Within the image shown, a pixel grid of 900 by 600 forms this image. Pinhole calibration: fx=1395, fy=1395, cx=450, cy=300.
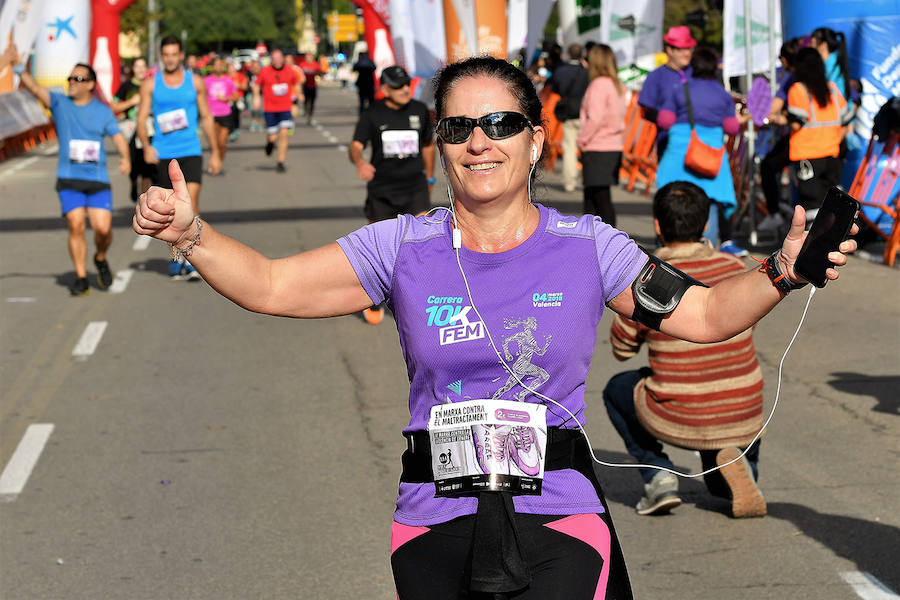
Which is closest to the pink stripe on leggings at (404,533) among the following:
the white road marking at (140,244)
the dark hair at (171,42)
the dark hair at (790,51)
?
the dark hair at (171,42)

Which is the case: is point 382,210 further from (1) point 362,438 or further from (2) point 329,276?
(2) point 329,276

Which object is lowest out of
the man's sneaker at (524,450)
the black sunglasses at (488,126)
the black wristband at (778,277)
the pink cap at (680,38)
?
the pink cap at (680,38)

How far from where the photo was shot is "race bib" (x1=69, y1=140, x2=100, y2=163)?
11.8 m

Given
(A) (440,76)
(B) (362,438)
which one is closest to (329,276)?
(A) (440,76)

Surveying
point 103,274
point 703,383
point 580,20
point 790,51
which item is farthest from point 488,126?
point 580,20

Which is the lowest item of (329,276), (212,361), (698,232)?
(212,361)

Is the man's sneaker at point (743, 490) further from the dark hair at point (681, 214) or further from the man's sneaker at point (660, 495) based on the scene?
the dark hair at point (681, 214)

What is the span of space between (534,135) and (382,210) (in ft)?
24.9

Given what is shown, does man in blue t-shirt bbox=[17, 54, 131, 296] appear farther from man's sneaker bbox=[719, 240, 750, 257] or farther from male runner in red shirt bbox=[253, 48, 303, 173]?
male runner in red shirt bbox=[253, 48, 303, 173]

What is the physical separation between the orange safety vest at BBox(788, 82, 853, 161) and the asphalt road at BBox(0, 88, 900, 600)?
3.76ft

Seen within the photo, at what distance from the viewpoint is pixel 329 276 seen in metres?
3.10

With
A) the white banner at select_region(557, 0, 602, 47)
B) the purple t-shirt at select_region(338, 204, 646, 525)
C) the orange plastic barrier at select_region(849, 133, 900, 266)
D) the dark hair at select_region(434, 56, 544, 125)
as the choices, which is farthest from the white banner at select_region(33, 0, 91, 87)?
the purple t-shirt at select_region(338, 204, 646, 525)

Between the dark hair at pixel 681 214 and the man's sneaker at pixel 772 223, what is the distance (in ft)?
27.9

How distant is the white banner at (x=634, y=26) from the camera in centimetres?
2047
